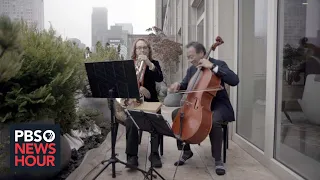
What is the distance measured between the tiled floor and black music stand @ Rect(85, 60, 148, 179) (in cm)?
24

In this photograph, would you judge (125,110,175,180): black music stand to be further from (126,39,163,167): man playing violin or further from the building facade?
the building facade

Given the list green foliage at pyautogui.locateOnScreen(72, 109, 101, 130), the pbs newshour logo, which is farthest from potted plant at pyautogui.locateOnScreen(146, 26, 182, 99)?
the pbs newshour logo

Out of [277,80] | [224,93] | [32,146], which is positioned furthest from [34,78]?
[277,80]

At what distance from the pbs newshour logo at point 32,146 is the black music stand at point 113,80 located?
397mm

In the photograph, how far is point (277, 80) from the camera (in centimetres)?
261

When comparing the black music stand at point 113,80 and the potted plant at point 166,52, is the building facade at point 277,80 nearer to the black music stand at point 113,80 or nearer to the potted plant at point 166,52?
the black music stand at point 113,80

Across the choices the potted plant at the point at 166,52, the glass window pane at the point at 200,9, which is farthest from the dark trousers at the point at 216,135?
the potted plant at the point at 166,52

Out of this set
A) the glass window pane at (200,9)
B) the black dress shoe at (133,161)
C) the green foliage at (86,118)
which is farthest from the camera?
the glass window pane at (200,9)

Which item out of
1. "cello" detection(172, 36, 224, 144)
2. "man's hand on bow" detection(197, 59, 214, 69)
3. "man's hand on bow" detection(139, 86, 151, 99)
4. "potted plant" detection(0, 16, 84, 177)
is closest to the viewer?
"potted plant" detection(0, 16, 84, 177)

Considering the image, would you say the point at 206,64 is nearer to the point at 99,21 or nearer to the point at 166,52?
the point at 166,52

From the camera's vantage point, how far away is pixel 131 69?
2.25 m

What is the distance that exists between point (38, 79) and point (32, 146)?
506 mm

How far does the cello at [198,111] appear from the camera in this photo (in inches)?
96.9

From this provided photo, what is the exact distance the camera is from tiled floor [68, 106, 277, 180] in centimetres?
256
